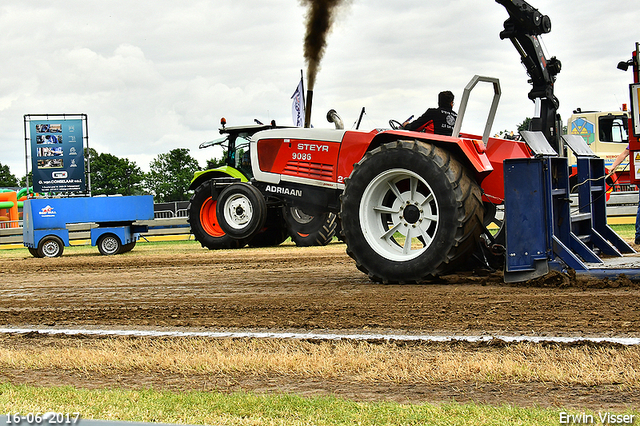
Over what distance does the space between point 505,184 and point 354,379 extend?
9.79ft

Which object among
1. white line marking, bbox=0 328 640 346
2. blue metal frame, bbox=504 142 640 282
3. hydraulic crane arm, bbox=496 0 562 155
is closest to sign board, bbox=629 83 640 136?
blue metal frame, bbox=504 142 640 282

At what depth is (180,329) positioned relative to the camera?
4.92 metres

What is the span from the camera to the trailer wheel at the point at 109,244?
48.5 ft

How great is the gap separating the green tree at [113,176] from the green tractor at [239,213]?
53.2m

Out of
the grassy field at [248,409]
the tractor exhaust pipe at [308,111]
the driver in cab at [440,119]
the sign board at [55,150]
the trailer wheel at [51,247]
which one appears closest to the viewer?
the grassy field at [248,409]

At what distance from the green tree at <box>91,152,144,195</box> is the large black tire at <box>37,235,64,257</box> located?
52.4 meters

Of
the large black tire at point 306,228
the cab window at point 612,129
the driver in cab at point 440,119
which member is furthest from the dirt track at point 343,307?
the cab window at point 612,129

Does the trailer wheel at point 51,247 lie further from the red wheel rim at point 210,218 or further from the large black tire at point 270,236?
the large black tire at point 270,236

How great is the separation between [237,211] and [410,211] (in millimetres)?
7135

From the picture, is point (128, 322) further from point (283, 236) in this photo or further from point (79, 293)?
point (283, 236)

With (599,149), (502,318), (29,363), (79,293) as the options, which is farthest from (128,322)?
(599,149)

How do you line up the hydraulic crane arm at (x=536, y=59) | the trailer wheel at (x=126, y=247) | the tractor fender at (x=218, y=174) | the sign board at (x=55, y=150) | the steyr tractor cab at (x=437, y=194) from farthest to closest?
the sign board at (x=55, y=150), the trailer wheel at (x=126, y=247), the tractor fender at (x=218, y=174), the hydraulic crane arm at (x=536, y=59), the steyr tractor cab at (x=437, y=194)

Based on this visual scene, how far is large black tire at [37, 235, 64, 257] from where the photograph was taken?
14633 millimetres

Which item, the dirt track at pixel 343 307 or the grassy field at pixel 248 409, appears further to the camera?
the dirt track at pixel 343 307
